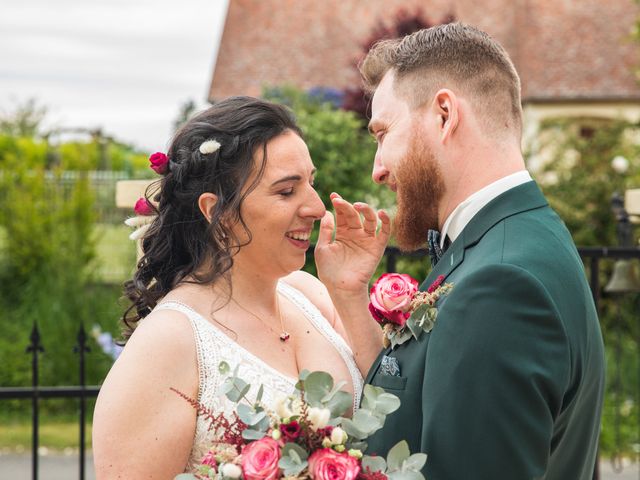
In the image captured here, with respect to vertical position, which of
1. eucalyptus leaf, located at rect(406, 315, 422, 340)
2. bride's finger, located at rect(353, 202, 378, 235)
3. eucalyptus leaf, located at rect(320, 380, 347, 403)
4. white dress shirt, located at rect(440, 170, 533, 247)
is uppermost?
white dress shirt, located at rect(440, 170, 533, 247)

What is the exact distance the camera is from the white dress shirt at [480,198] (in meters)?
2.43

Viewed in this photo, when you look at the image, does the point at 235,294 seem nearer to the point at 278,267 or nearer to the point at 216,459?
the point at 278,267

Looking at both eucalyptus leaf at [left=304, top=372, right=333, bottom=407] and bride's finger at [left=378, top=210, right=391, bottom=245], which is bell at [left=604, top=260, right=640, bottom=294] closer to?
bride's finger at [left=378, top=210, right=391, bottom=245]

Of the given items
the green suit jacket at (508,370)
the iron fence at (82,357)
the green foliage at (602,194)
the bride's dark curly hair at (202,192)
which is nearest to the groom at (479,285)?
the green suit jacket at (508,370)

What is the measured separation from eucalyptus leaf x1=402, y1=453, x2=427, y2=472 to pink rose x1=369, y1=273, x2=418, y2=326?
0.56m

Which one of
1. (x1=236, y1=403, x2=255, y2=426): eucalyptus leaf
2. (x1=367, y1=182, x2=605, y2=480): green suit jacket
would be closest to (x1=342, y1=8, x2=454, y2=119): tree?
(x1=367, y1=182, x2=605, y2=480): green suit jacket

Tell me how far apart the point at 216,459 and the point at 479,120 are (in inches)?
44.8

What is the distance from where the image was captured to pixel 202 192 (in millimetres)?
3064

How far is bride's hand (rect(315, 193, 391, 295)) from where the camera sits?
3.05 m

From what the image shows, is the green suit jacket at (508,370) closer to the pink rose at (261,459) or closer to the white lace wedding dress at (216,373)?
the pink rose at (261,459)

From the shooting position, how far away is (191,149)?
10.1 ft

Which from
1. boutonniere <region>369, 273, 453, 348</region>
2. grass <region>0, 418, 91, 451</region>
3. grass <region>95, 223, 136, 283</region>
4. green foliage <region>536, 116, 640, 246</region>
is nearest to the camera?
boutonniere <region>369, 273, 453, 348</region>

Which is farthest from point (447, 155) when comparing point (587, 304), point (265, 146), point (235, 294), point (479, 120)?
point (235, 294)

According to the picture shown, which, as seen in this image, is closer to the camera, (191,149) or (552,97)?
(191,149)
